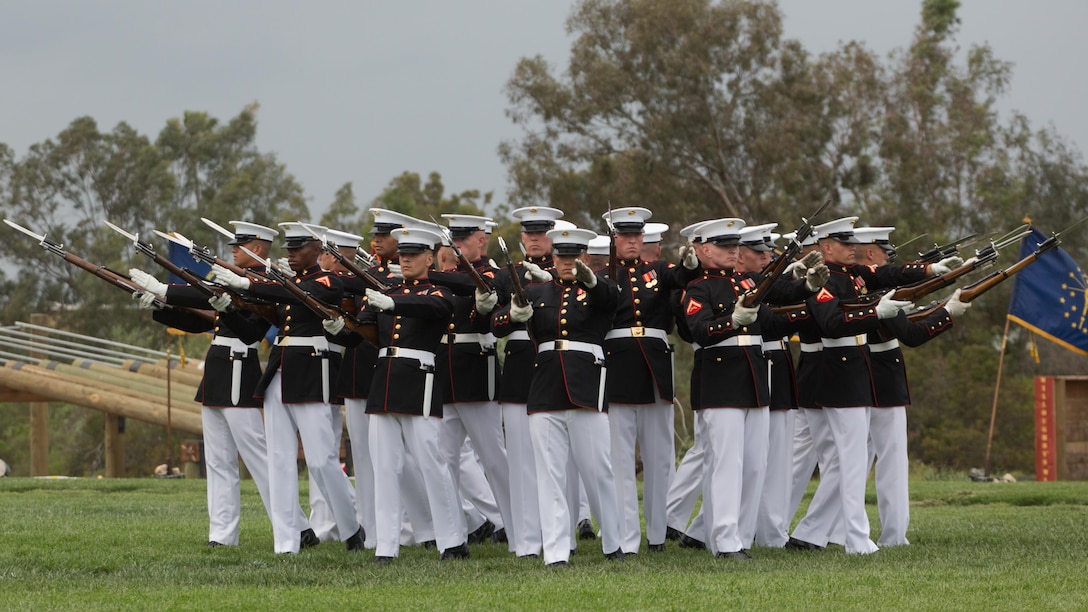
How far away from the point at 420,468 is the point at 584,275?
165cm

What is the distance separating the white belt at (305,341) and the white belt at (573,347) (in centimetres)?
162

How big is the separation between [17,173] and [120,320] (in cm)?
986

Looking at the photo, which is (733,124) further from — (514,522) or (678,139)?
(514,522)

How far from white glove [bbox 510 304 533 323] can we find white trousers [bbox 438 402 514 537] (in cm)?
120

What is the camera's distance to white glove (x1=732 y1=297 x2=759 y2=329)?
349 inches

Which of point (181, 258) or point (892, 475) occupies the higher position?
point (181, 258)

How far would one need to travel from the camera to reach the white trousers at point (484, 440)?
10.0 metres

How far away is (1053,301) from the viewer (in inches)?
682

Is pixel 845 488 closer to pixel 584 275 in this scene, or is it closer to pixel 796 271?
pixel 796 271

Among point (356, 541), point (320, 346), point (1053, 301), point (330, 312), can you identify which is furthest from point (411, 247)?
point (1053, 301)

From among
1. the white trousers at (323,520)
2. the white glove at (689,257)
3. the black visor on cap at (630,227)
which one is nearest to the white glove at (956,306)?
the white glove at (689,257)

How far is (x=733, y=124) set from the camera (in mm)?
34969

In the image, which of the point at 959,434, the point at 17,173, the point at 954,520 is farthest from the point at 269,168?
the point at 954,520

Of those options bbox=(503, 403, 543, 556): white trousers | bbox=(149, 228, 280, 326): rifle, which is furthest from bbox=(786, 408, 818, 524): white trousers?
bbox=(149, 228, 280, 326): rifle
